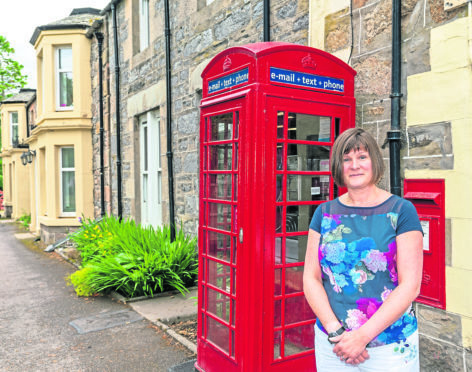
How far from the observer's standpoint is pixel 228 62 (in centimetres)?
331

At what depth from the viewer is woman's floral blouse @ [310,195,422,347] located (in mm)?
2006

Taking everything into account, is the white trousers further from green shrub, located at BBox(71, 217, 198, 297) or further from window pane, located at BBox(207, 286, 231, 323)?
green shrub, located at BBox(71, 217, 198, 297)

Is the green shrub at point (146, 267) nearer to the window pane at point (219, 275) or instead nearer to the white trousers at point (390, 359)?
the window pane at point (219, 275)

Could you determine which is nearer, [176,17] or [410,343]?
[410,343]

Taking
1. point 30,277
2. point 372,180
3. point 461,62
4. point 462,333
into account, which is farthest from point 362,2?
point 30,277

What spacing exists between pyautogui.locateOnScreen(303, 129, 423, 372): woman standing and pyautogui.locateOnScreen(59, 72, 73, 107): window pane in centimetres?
1259

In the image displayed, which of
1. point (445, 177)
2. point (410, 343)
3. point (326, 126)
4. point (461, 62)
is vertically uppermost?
point (461, 62)

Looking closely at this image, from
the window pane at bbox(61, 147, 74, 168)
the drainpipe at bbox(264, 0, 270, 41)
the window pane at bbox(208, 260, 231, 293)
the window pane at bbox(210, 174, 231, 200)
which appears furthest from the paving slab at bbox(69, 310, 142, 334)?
the window pane at bbox(61, 147, 74, 168)

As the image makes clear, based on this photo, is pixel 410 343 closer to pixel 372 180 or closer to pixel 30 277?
pixel 372 180

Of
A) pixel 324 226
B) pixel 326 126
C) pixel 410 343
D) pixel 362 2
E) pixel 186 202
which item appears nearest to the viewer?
pixel 410 343

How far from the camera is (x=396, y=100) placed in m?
3.41

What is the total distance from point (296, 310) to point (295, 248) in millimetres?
457

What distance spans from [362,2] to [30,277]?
7851 mm

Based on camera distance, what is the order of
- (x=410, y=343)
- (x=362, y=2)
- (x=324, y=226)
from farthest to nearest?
(x=362, y=2) → (x=324, y=226) → (x=410, y=343)
